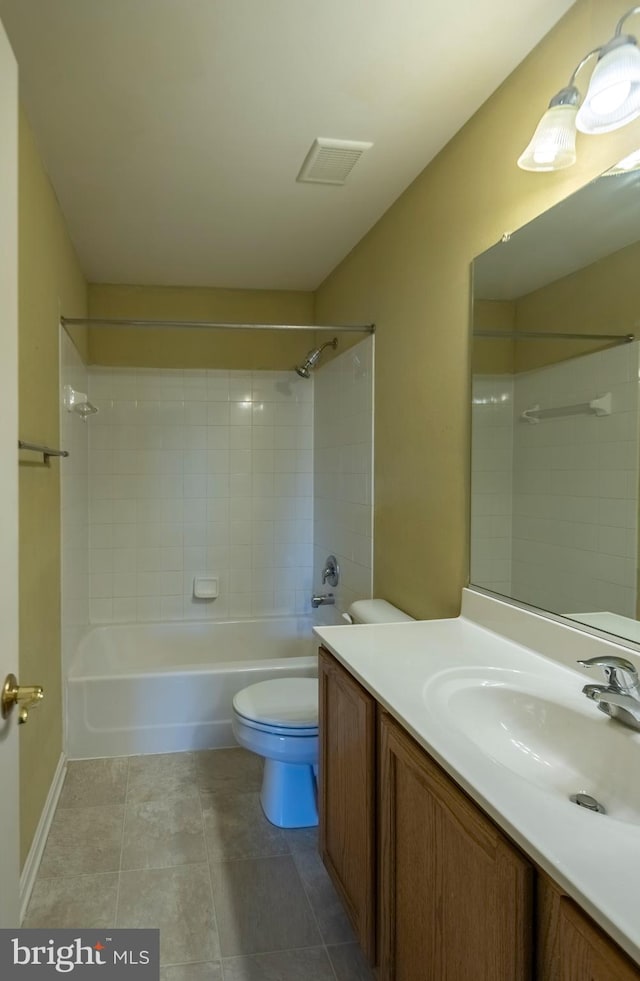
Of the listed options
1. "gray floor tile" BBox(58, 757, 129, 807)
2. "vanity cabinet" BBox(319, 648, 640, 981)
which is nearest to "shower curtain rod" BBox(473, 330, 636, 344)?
"vanity cabinet" BBox(319, 648, 640, 981)

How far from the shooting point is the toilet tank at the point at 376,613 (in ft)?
7.38

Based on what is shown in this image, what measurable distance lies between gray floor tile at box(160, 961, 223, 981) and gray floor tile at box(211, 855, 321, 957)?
64mm

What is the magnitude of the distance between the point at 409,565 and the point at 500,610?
25.1 inches

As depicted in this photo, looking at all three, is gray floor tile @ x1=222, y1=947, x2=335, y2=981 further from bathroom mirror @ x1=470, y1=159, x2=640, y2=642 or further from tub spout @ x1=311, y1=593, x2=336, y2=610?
tub spout @ x1=311, y1=593, x2=336, y2=610

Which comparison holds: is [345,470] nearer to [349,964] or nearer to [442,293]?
[442,293]

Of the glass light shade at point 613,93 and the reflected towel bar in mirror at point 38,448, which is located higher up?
the glass light shade at point 613,93

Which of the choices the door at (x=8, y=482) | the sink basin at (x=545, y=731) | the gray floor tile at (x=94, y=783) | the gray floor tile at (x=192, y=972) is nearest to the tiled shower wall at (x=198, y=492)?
the gray floor tile at (x=94, y=783)

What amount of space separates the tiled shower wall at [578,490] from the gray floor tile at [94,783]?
1.89m

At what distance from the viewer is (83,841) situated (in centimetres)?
214

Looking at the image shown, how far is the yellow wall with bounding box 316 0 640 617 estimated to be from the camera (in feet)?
4.82

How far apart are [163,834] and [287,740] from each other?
23.1 inches

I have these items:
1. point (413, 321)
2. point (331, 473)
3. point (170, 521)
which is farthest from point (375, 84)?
point (170, 521)

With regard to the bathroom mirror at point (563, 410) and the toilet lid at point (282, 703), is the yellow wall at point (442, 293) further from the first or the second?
the toilet lid at point (282, 703)

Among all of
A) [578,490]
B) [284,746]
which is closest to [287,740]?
[284,746]
